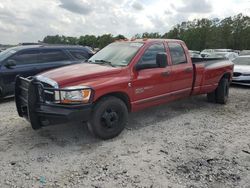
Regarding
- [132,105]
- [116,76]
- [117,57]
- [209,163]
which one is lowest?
[209,163]

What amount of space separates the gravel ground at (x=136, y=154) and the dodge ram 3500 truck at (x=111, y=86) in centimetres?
44

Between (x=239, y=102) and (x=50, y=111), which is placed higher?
(x=50, y=111)

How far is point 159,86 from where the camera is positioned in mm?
5379

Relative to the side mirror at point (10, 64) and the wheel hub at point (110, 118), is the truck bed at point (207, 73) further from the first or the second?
the side mirror at point (10, 64)

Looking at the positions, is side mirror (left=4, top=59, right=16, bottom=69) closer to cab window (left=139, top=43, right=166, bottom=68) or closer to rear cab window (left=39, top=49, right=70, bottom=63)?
rear cab window (left=39, top=49, right=70, bottom=63)

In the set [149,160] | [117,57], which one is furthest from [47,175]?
[117,57]

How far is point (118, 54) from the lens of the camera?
5.34 metres

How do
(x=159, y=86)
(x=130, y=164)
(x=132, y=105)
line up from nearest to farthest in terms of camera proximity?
(x=130, y=164), (x=132, y=105), (x=159, y=86)

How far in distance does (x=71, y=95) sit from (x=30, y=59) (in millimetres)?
4728

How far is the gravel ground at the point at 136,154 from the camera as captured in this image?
342 cm

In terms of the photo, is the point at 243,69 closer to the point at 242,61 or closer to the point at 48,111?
the point at 242,61

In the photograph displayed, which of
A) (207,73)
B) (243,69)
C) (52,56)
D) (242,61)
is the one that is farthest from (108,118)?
(242,61)

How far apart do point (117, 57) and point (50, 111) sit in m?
1.84

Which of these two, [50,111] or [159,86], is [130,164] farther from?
[159,86]
